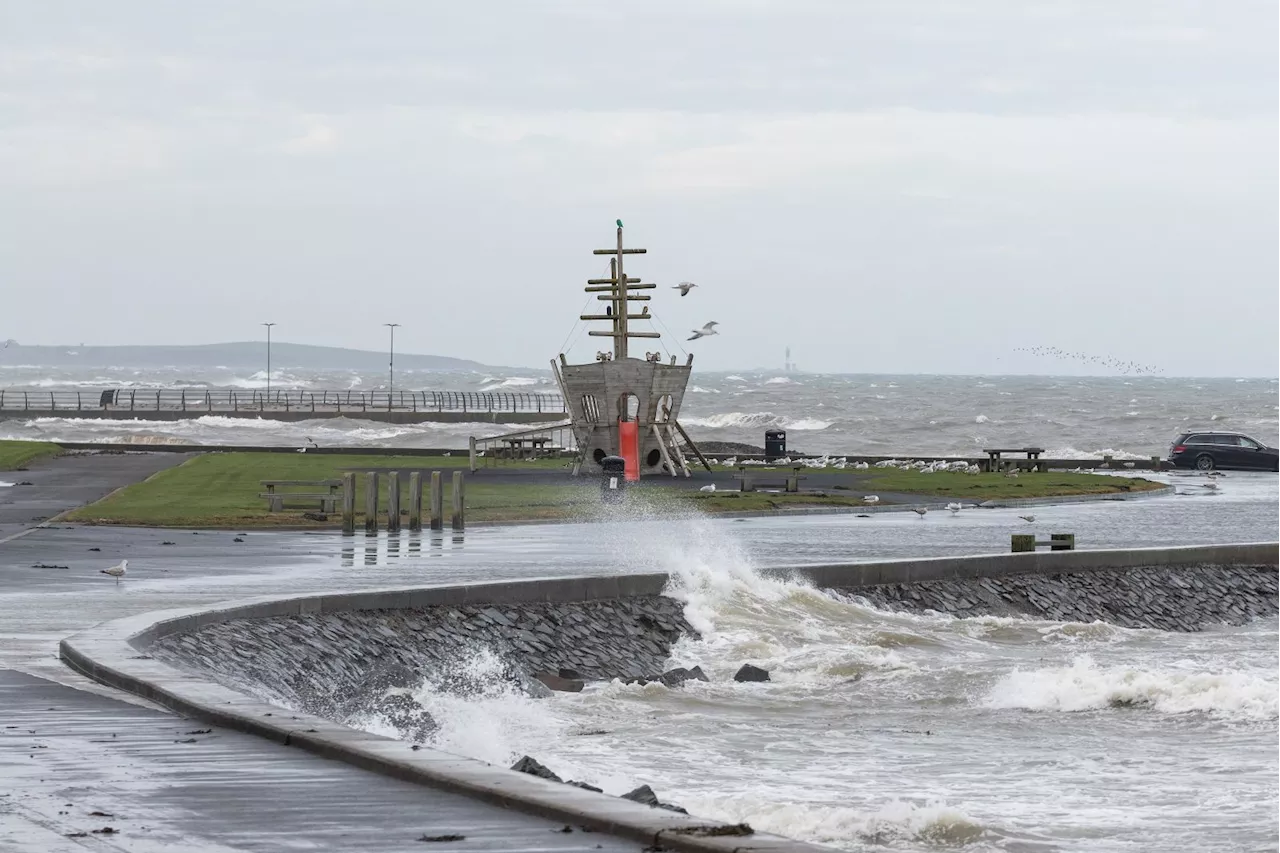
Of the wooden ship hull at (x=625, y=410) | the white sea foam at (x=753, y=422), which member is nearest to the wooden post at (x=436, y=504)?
the wooden ship hull at (x=625, y=410)

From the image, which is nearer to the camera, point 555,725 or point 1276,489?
point 555,725

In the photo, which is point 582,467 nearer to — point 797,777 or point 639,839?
point 797,777

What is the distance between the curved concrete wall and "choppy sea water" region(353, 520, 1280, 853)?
1.09 m

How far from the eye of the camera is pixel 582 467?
5247cm

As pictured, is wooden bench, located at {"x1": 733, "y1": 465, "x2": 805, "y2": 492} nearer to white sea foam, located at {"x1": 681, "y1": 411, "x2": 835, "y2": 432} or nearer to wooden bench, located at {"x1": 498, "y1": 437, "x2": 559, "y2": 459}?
wooden bench, located at {"x1": 498, "y1": 437, "x2": 559, "y2": 459}

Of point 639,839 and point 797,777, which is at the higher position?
point 639,839

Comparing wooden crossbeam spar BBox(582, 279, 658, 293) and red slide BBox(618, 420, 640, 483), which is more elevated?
wooden crossbeam spar BBox(582, 279, 658, 293)

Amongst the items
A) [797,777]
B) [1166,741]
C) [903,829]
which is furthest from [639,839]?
[1166,741]

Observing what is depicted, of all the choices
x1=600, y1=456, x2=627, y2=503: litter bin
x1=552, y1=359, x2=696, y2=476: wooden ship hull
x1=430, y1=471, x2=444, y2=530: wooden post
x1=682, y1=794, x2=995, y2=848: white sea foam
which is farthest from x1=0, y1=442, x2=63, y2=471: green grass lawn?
x1=682, y1=794, x2=995, y2=848: white sea foam

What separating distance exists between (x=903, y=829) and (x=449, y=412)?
3732 inches

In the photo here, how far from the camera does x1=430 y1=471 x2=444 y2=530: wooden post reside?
32.7m

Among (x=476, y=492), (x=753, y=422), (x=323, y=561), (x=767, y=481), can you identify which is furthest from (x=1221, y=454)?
(x=753, y=422)

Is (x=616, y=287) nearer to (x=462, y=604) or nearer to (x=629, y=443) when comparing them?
(x=629, y=443)

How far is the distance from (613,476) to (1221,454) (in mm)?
30281
